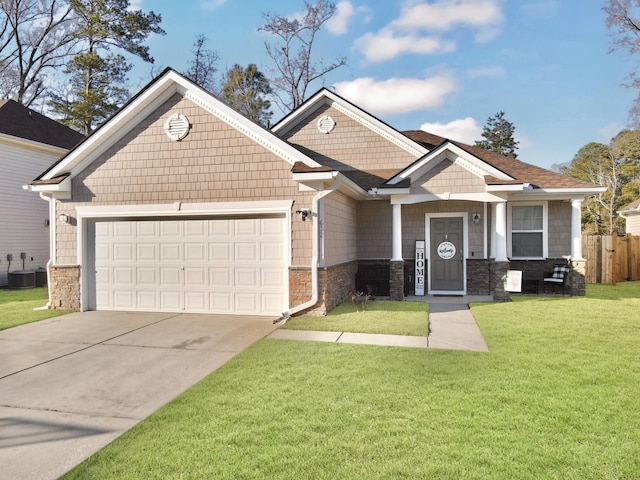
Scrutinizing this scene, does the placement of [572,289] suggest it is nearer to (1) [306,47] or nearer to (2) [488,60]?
(2) [488,60]

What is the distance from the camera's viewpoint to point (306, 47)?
2500 centimetres

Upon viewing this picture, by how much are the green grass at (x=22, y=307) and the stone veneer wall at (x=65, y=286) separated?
255mm

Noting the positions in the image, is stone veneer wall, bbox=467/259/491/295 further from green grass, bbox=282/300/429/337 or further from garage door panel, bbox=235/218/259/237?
garage door panel, bbox=235/218/259/237

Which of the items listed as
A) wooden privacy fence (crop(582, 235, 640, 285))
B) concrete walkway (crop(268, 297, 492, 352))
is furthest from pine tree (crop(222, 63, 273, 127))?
concrete walkway (crop(268, 297, 492, 352))

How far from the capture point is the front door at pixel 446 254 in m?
12.1

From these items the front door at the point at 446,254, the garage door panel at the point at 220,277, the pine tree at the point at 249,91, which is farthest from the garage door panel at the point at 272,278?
the pine tree at the point at 249,91

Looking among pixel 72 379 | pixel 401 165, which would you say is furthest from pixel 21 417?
pixel 401 165

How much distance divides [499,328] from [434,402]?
3.86 metres

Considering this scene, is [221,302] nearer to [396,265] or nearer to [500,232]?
[396,265]

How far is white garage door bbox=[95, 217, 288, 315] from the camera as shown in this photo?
9000mm

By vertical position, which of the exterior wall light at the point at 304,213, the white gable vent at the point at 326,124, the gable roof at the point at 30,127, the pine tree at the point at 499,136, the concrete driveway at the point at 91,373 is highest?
the pine tree at the point at 499,136

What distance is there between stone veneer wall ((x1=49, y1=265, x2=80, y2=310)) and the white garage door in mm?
454

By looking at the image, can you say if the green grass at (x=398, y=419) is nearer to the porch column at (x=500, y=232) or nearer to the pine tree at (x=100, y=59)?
the porch column at (x=500, y=232)

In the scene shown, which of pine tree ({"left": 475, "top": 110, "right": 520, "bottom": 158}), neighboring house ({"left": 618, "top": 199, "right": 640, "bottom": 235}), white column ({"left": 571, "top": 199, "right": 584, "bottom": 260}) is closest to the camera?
white column ({"left": 571, "top": 199, "right": 584, "bottom": 260})
